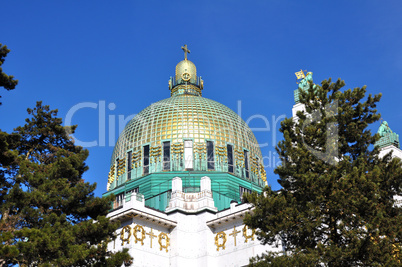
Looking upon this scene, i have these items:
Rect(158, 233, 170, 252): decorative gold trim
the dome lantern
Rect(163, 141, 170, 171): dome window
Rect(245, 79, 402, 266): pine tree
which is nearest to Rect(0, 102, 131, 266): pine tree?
Rect(245, 79, 402, 266): pine tree

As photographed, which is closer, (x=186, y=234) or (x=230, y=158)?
(x=186, y=234)

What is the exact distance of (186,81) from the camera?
5106 cm

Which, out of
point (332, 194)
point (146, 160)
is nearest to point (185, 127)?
point (146, 160)

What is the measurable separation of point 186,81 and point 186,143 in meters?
10.5

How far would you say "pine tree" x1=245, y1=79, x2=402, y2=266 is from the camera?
69.3 ft

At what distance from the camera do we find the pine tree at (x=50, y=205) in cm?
2172

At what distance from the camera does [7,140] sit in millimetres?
23766

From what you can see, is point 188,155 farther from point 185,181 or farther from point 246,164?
point 246,164

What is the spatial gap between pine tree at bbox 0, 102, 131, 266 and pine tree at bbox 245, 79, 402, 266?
7.03 meters

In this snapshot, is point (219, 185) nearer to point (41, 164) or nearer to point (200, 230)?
point (200, 230)

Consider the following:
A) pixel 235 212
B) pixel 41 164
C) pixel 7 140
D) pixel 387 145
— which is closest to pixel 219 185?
pixel 235 212

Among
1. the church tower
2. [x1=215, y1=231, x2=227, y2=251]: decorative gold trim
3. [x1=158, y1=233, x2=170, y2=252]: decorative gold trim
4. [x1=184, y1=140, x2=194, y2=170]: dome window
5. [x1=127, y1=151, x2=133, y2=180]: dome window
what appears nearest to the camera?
the church tower

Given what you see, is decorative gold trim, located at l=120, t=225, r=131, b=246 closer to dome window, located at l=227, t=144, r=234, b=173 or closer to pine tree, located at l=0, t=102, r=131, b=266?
pine tree, located at l=0, t=102, r=131, b=266

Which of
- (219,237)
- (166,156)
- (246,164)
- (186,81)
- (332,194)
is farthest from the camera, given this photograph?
(186,81)
